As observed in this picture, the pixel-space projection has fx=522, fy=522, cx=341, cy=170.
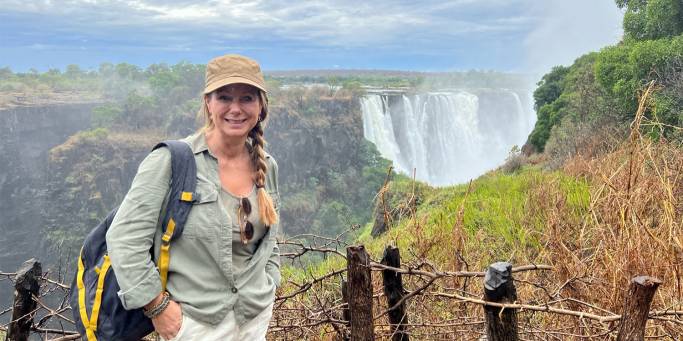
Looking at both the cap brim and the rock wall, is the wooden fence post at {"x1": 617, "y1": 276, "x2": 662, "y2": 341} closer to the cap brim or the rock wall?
the cap brim

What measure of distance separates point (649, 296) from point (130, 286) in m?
1.40

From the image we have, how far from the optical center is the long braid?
1.70 metres

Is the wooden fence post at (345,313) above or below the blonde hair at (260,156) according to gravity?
below

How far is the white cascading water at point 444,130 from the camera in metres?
35.4

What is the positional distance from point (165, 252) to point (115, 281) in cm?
17

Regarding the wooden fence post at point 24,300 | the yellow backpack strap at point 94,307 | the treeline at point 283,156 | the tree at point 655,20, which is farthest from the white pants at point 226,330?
the treeline at point 283,156

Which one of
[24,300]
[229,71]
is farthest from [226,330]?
[24,300]

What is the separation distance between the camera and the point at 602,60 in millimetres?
11180

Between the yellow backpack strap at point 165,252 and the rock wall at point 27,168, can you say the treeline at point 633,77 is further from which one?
the rock wall at point 27,168

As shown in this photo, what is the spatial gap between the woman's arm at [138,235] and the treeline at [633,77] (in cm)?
736

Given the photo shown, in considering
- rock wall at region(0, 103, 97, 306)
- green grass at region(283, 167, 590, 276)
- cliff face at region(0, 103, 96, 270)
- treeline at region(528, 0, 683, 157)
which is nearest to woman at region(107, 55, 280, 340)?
green grass at region(283, 167, 590, 276)

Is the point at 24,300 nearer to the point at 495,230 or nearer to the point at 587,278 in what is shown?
the point at 587,278

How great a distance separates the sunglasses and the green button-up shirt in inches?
0.8

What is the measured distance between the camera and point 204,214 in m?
→ 1.55
